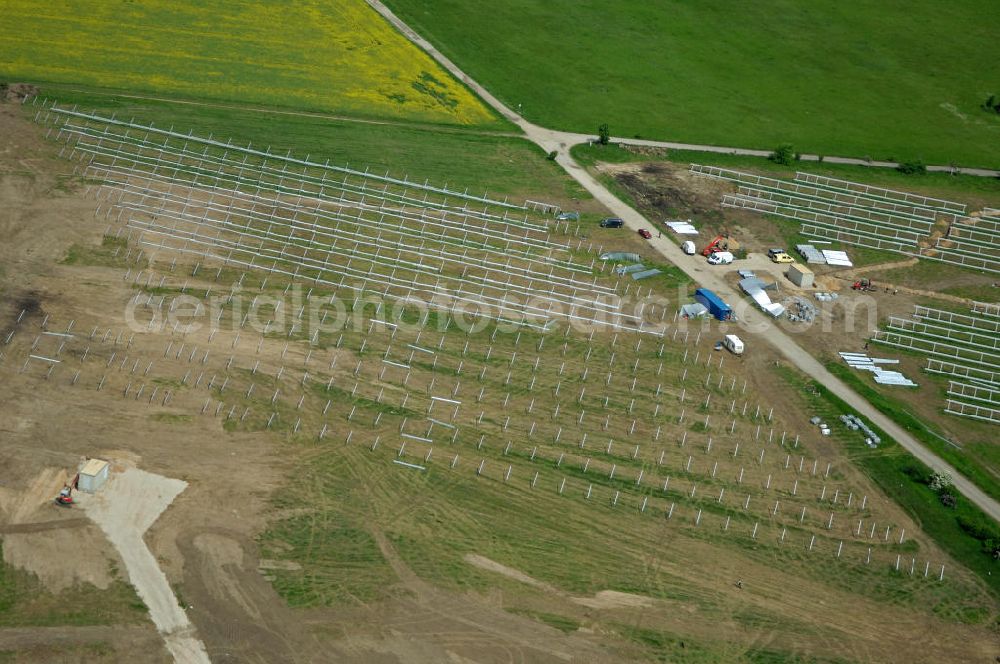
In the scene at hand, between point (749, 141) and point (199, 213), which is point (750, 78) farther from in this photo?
point (199, 213)

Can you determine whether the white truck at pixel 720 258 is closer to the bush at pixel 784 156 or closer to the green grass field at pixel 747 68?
the bush at pixel 784 156

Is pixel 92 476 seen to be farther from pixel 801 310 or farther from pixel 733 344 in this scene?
pixel 801 310

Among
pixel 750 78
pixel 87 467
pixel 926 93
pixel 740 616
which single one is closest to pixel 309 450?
pixel 87 467

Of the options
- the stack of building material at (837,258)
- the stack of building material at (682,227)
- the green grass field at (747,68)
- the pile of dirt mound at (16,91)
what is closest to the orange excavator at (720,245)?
the stack of building material at (682,227)

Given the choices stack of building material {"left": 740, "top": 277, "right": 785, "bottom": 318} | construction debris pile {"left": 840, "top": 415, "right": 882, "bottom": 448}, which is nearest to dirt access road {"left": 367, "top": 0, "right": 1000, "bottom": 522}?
stack of building material {"left": 740, "top": 277, "right": 785, "bottom": 318}

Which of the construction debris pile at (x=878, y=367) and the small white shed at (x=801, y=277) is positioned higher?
the small white shed at (x=801, y=277)

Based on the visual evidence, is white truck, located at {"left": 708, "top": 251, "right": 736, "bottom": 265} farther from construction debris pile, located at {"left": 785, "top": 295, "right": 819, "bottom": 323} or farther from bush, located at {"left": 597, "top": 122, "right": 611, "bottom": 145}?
bush, located at {"left": 597, "top": 122, "right": 611, "bottom": 145}
